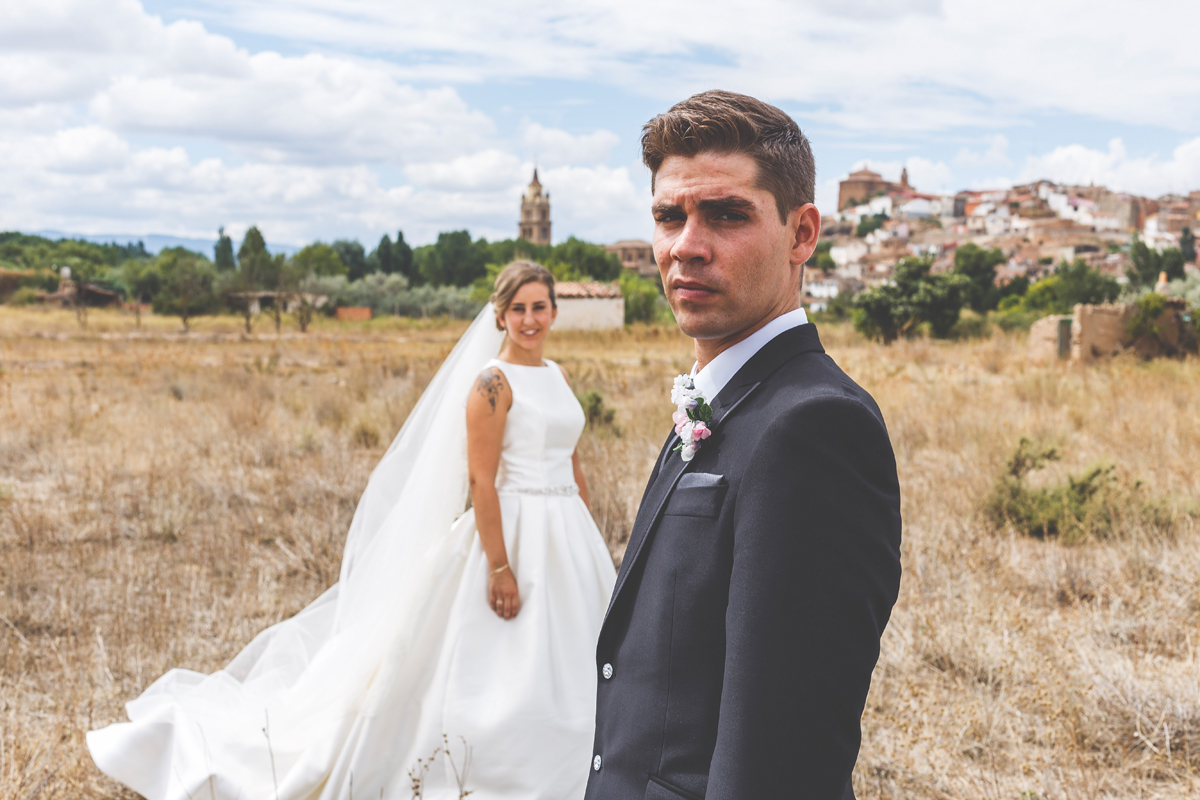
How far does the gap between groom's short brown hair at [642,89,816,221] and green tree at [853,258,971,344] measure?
29.9 meters

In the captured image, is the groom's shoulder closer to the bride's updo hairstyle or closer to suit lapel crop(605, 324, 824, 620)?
suit lapel crop(605, 324, 824, 620)

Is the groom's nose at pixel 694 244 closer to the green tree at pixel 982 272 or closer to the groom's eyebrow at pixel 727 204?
the groom's eyebrow at pixel 727 204

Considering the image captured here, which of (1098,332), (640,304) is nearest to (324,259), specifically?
(640,304)

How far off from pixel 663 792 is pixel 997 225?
15638 centimetres

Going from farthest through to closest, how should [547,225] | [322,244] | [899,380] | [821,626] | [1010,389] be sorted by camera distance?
[547,225] < [322,244] < [899,380] < [1010,389] < [821,626]

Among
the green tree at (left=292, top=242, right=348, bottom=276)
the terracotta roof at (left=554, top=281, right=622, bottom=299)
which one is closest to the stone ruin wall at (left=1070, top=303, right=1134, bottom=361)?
the terracotta roof at (left=554, top=281, right=622, bottom=299)

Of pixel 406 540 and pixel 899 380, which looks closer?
pixel 406 540

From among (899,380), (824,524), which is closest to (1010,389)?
(899,380)

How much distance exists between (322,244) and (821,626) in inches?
3682

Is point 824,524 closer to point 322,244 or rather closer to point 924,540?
point 924,540

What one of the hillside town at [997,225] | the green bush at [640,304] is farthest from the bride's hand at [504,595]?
the hillside town at [997,225]

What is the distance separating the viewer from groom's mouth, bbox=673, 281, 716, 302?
1.29 metres

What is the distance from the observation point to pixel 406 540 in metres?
3.62

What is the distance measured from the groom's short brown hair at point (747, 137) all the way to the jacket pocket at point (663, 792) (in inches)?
34.9
